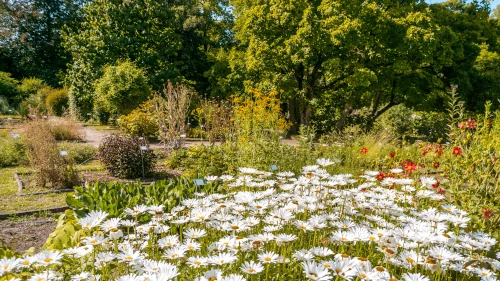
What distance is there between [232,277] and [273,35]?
12665mm

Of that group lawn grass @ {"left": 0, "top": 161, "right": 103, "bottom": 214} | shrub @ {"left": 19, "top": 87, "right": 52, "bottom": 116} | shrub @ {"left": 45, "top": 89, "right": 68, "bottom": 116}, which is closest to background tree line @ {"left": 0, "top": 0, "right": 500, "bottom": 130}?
shrub @ {"left": 45, "top": 89, "right": 68, "bottom": 116}

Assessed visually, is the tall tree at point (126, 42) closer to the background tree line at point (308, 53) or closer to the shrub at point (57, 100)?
the background tree line at point (308, 53)

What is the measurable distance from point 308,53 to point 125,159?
26.7ft

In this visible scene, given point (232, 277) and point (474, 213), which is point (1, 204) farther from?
point (474, 213)

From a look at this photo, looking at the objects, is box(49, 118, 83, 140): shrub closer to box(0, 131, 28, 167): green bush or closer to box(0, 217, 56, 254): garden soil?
box(0, 131, 28, 167): green bush

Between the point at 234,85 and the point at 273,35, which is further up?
the point at 273,35

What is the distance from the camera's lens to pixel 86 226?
4.91ft

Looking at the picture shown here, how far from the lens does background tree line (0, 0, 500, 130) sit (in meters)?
11.8

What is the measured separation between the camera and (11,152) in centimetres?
730

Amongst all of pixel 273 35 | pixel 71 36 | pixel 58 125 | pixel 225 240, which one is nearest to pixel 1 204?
pixel 225 240

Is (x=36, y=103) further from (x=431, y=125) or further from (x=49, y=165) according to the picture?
(x=431, y=125)

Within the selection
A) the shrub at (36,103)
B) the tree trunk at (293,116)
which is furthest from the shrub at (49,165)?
the tree trunk at (293,116)

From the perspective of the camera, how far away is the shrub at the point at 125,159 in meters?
5.98

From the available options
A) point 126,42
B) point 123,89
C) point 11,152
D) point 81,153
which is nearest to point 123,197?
point 81,153
